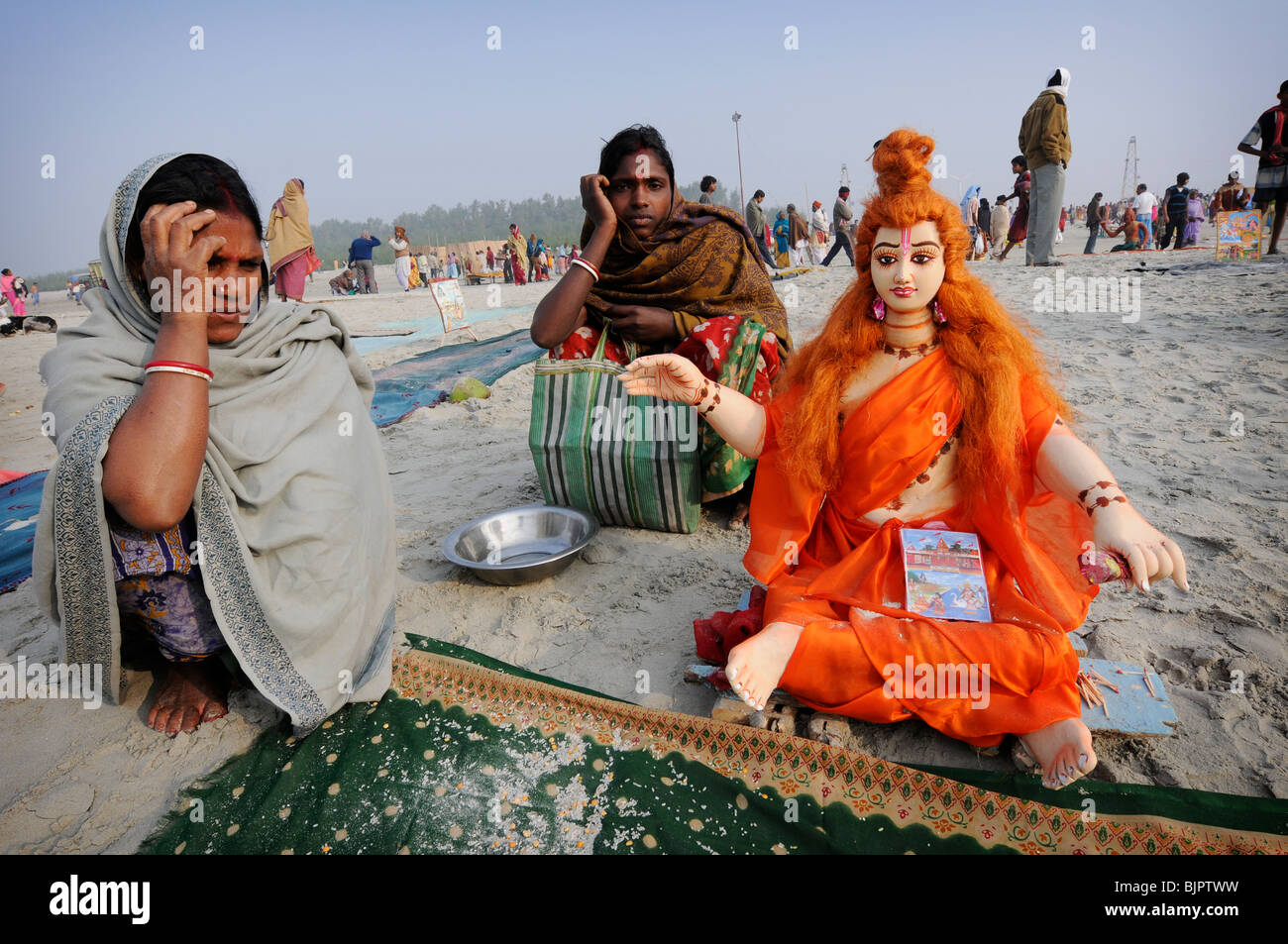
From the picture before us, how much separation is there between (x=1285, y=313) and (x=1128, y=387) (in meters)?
3.22

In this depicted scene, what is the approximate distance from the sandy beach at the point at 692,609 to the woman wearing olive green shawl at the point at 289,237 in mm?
4311

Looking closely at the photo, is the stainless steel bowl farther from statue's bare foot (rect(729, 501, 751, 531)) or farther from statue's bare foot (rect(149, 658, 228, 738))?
statue's bare foot (rect(149, 658, 228, 738))

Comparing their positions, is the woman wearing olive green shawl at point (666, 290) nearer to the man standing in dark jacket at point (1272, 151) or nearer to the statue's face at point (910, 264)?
the statue's face at point (910, 264)

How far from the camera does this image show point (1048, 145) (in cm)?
981

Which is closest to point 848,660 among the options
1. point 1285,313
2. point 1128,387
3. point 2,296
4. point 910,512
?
point 910,512

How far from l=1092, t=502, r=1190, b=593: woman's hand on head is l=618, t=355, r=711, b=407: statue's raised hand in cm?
130

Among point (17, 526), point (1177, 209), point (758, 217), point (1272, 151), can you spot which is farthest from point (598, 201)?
point (1177, 209)

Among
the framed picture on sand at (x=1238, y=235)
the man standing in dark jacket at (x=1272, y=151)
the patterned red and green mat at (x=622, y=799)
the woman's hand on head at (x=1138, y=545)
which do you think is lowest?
the patterned red and green mat at (x=622, y=799)

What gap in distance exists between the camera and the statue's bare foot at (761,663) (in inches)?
79.7

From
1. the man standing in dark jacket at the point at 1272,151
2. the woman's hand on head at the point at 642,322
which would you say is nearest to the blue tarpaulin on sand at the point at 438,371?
the woman's hand on head at the point at 642,322

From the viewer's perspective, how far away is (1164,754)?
6.80ft

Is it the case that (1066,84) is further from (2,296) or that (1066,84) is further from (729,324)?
(2,296)

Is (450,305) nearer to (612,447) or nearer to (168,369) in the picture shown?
(612,447)

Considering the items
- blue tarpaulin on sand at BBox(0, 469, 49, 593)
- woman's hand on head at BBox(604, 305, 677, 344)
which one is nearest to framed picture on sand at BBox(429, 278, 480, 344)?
blue tarpaulin on sand at BBox(0, 469, 49, 593)
